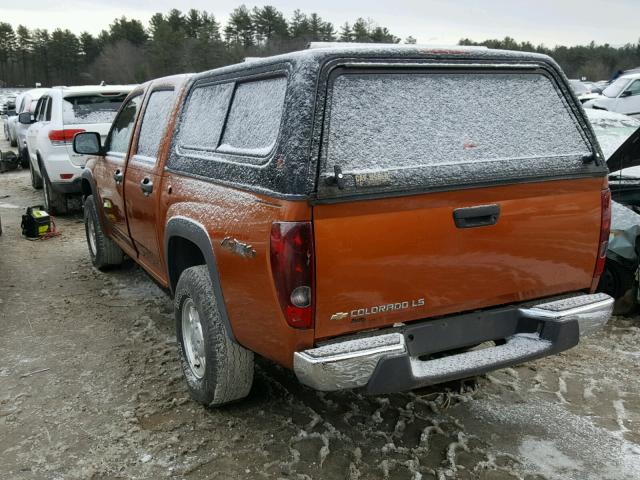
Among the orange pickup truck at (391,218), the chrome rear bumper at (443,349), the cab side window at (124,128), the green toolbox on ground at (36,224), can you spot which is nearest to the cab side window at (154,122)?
the cab side window at (124,128)

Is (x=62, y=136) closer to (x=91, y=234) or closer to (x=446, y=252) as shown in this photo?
(x=91, y=234)

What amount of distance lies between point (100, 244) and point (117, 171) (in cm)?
148

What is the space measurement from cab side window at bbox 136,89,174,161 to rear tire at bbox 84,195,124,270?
1684 millimetres

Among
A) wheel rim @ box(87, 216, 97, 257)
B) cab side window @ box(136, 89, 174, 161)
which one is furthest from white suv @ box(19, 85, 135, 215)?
cab side window @ box(136, 89, 174, 161)

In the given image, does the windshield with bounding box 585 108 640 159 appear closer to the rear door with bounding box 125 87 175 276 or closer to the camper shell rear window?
the camper shell rear window

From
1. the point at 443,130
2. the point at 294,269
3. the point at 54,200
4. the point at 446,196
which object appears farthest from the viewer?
the point at 54,200

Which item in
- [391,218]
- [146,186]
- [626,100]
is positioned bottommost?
[626,100]

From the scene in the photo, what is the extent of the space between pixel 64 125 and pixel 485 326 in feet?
23.7

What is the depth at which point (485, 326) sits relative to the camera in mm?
2961

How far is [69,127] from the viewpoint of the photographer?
8.40 m

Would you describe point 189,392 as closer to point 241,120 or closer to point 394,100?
point 241,120

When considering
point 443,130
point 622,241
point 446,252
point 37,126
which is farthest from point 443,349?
point 37,126

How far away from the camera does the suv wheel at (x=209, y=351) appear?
324cm

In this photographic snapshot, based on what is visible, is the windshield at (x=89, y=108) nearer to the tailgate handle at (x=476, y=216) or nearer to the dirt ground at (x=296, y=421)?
the dirt ground at (x=296, y=421)
